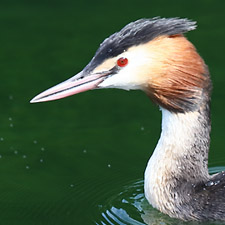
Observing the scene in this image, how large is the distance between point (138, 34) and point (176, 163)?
3.74 ft

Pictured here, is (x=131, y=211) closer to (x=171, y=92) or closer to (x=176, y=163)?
(x=176, y=163)

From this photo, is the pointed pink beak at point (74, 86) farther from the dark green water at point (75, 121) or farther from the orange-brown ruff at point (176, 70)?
the dark green water at point (75, 121)

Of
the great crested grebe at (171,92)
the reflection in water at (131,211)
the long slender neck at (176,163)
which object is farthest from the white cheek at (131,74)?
the reflection in water at (131,211)

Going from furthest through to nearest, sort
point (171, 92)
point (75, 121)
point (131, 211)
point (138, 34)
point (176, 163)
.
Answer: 1. point (75, 121)
2. point (131, 211)
3. point (176, 163)
4. point (171, 92)
5. point (138, 34)

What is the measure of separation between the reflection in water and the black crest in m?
1.32

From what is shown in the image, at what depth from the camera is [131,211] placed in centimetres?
723

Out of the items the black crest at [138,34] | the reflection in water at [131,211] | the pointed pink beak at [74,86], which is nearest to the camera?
the black crest at [138,34]

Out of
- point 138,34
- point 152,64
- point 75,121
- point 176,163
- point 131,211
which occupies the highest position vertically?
point 138,34

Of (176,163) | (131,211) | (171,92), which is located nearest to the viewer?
(171,92)

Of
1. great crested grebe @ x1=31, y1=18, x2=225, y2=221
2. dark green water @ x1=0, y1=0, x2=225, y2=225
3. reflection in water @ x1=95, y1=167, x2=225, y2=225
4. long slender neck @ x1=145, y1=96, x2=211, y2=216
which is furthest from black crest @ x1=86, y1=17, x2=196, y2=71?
dark green water @ x1=0, y1=0, x2=225, y2=225

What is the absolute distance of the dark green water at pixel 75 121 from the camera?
24.4 feet

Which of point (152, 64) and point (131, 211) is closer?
point (152, 64)

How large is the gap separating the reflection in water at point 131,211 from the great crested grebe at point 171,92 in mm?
A: 101

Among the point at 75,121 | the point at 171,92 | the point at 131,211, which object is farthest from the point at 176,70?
the point at 75,121
